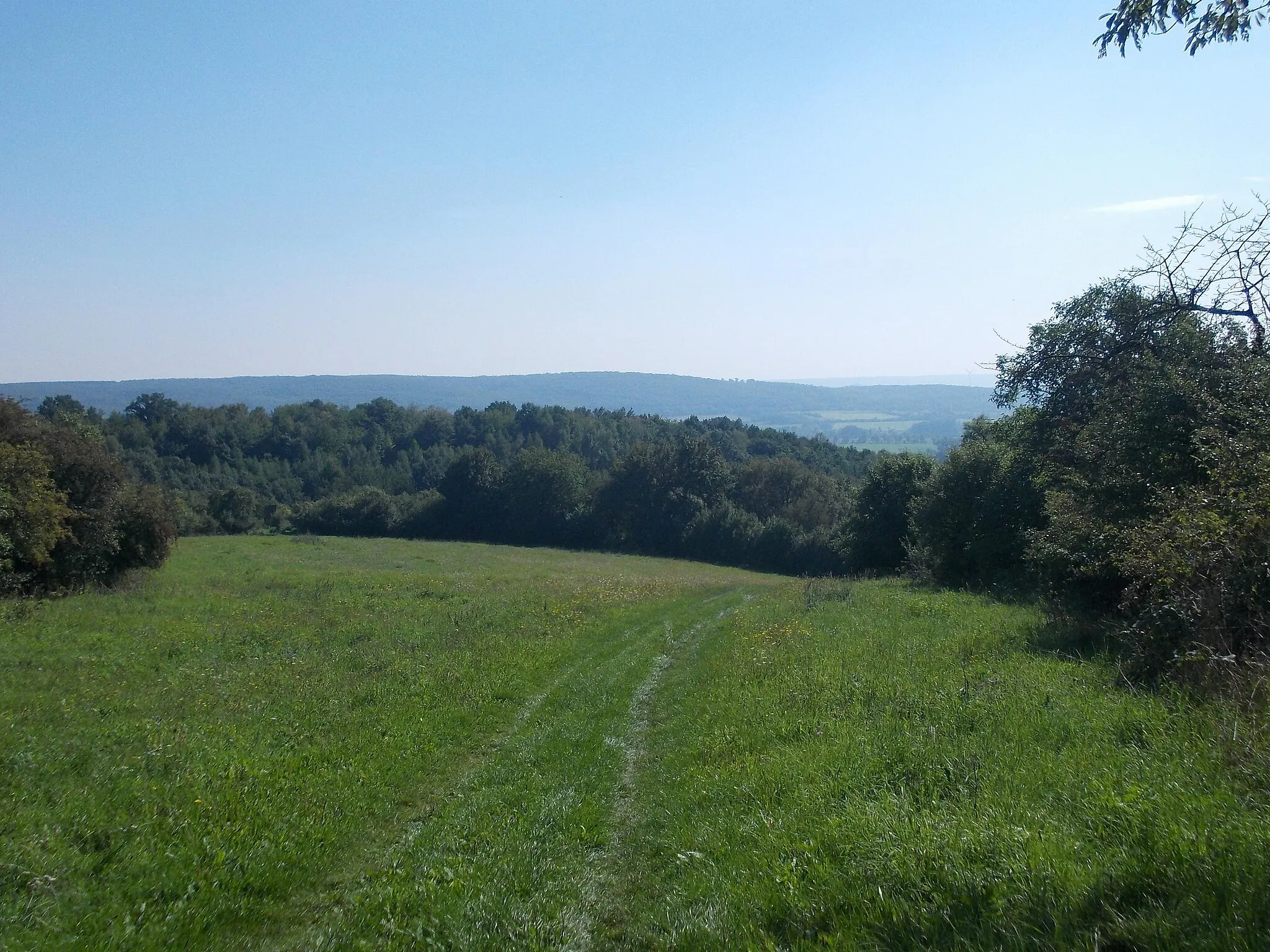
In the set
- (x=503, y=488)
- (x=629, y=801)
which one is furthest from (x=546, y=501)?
(x=629, y=801)

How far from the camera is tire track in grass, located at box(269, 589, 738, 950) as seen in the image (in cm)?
584

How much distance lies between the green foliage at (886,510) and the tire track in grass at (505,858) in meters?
35.1

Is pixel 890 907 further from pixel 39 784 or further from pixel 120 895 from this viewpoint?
pixel 39 784

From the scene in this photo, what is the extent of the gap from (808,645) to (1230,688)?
26.7ft

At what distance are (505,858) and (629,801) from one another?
6.03ft

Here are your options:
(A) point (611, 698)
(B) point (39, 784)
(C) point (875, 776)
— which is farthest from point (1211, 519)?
(B) point (39, 784)

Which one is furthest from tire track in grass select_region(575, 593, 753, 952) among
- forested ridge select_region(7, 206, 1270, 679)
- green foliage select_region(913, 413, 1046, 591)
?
green foliage select_region(913, 413, 1046, 591)

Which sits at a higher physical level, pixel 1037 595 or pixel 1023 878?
pixel 1023 878

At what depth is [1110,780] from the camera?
627cm

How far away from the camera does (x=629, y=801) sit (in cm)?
851

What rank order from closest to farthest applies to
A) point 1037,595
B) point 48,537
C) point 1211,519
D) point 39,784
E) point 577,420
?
point 39,784, point 1211,519, point 1037,595, point 48,537, point 577,420

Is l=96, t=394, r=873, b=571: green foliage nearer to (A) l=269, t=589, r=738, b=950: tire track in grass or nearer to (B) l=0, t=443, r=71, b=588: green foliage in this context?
(B) l=0, t=443, r=71, b=588: green foliage

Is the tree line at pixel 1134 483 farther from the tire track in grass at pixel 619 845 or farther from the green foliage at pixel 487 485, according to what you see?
the green foliage at pixel 487 485

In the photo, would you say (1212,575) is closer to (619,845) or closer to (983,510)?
(619,845)
